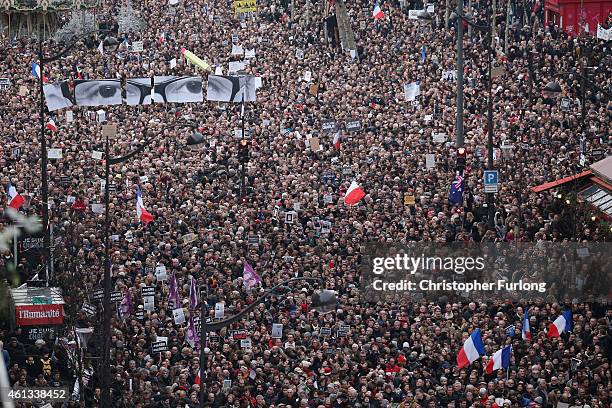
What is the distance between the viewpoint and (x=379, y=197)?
1743 inches

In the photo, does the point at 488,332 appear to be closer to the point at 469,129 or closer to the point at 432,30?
the point at 469,129

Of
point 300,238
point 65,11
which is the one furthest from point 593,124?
point 65,11

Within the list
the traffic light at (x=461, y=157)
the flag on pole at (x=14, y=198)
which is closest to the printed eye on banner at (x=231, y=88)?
the traffic light at (x=461, y=157)

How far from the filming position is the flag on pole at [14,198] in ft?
142

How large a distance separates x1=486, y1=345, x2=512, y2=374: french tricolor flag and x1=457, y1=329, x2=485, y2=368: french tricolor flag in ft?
1.27

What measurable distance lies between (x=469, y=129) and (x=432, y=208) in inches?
272

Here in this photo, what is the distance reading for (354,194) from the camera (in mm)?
42938

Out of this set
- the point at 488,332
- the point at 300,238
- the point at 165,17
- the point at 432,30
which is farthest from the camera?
the point at 165,17

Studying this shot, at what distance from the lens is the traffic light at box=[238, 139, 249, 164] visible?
45.3 meters

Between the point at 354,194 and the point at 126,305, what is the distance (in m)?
7.63

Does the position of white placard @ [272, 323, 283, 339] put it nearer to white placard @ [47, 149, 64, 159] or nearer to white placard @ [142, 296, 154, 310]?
white placard @ [142, 296, 154, 310]

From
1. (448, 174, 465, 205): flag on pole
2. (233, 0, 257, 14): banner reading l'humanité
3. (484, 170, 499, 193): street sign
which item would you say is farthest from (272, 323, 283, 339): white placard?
(233, 0, 257, 14): banner reading l'humanité

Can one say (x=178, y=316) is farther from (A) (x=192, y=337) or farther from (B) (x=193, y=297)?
(A) (x=192, y=337)

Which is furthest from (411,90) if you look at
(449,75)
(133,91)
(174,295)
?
(174,295)
